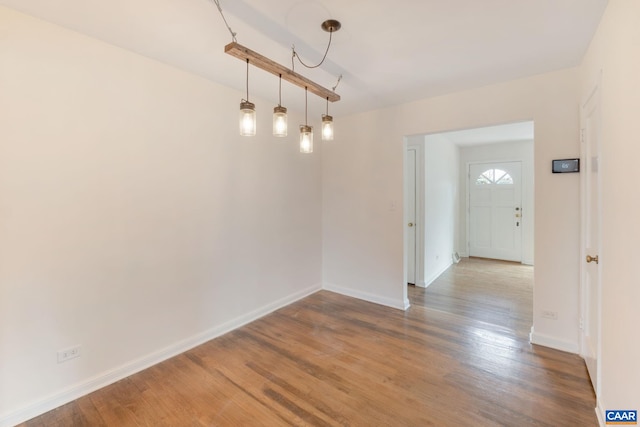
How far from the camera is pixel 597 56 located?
1837 mm

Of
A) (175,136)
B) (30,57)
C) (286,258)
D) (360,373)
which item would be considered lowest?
(360,373)

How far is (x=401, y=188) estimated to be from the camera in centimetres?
349

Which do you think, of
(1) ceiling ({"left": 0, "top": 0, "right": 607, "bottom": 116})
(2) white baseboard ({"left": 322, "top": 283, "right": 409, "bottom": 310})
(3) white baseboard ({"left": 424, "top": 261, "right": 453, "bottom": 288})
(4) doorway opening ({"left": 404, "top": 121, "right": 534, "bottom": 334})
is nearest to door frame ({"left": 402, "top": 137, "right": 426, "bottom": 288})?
(4) doorway opening ({"left": 404, "top": 121, "right": 534, "bottom": 334})

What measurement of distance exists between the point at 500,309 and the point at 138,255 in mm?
3956

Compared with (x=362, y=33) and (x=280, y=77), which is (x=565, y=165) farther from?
(x=280, y=77)

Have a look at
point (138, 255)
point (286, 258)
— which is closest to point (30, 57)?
point (138, 255)

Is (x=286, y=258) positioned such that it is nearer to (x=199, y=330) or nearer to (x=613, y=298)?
(x=199, y=330)

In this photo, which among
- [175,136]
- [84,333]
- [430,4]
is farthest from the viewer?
[175,136]

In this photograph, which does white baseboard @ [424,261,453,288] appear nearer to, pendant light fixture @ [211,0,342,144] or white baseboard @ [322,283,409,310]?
white baseboard @ [322,283,409,310]

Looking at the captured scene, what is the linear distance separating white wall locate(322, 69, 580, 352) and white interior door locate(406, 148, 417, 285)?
1.02 meters

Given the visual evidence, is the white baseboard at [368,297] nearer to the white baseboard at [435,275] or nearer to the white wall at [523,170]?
the white baseboard at [435,275]

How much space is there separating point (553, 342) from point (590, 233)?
1.11m

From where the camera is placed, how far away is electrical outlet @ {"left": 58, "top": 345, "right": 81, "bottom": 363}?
1912 millimetres

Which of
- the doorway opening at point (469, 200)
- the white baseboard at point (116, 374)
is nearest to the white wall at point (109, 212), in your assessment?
the white baseboard at point (116, 374)
